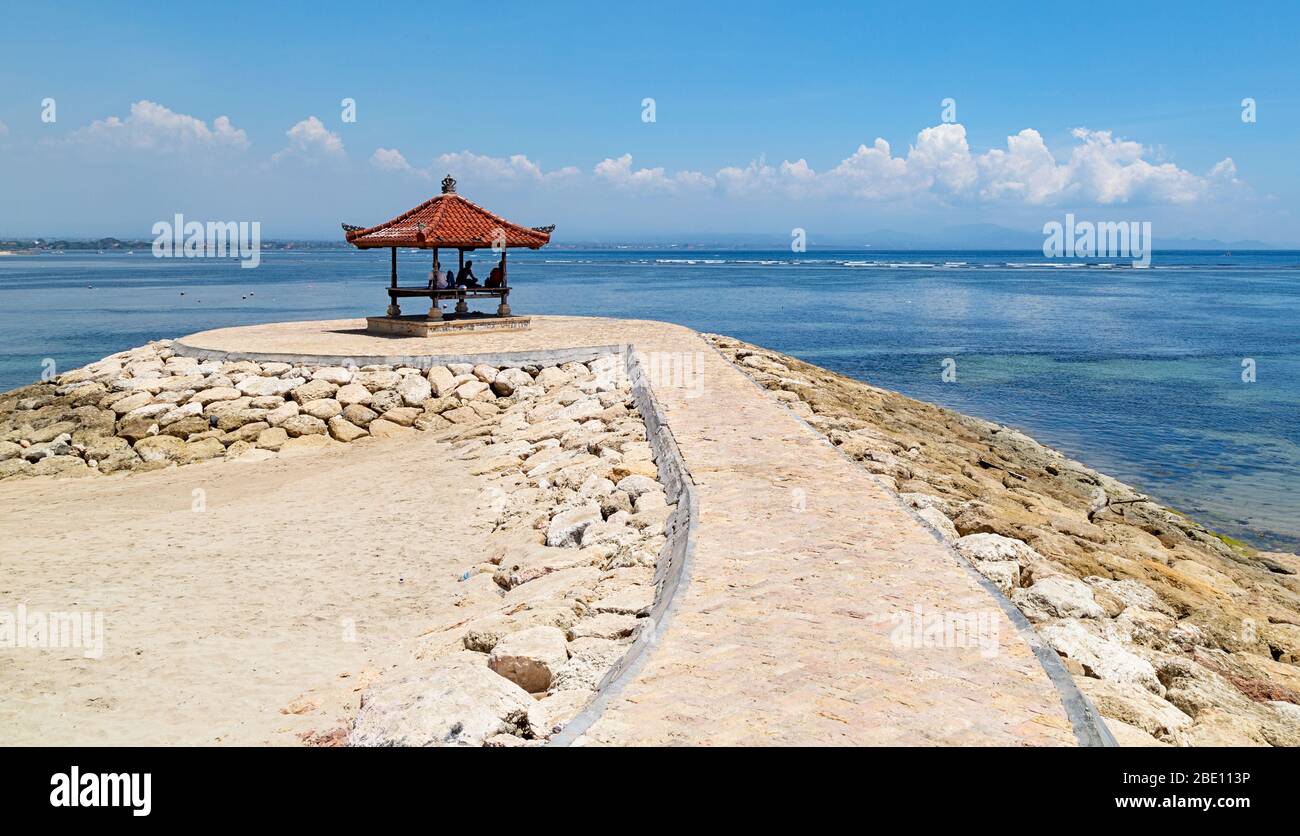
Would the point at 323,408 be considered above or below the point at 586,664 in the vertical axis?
above

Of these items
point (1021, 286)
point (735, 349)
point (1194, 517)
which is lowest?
point (1194, 517)

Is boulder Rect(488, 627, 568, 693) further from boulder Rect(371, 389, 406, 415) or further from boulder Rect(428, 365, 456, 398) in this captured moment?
boulder Rect(428, 365, 456, 398)

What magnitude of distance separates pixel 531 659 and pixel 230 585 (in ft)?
13.7

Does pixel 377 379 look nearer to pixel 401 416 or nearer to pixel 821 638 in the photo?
pixel 401 416

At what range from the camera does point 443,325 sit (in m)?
17.7

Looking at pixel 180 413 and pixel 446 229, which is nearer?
pixel 180 413

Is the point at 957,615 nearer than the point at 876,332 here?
Yes

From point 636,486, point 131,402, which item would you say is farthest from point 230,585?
point 131,402

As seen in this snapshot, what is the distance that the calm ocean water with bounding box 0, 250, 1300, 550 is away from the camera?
16406mm

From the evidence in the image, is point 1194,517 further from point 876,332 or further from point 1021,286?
point 1021,286

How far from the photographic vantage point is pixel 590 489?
28.7 ft

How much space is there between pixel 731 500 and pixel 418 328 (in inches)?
478

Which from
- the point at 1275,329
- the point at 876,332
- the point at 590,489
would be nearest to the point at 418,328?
the point at 590,489

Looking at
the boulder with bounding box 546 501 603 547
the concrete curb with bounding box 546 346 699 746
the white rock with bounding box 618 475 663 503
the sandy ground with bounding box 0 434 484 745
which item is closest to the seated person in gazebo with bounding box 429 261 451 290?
the sandy ground with bounding box 0 434 484 745
